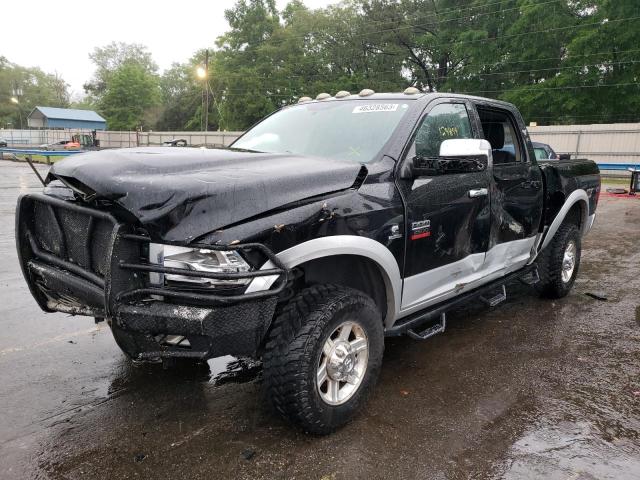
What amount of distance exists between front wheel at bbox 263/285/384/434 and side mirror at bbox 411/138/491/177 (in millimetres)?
941

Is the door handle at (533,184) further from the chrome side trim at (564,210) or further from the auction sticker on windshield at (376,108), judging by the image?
the auction sticker on windshield at (376,108)

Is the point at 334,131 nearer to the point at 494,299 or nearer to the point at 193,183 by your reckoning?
the point at 193,183

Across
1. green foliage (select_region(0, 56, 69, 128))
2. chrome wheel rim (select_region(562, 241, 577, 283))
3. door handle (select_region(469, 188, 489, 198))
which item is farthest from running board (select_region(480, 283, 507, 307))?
green foliage (select_region(0, 56, 69, 128))

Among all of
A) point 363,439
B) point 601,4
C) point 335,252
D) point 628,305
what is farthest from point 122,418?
point 601,4

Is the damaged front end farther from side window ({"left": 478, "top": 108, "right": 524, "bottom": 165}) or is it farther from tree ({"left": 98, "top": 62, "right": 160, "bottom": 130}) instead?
tree ({"left": 98, "top": 62, "right": 160, "bottom": 130})

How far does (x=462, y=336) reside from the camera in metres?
4.54

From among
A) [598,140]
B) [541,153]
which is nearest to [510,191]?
[541,153]

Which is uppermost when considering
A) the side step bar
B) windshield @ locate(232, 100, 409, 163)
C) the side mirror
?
windshield @ locate(232, 100, 409, 163)

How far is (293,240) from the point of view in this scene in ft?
8.54

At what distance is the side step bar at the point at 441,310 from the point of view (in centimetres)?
341

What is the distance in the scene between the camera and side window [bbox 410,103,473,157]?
138 inches

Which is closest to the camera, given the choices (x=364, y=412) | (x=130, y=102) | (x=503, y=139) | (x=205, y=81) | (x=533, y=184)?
(x=364, y=412)

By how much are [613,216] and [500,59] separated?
105ft

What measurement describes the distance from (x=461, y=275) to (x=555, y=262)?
6.41 ft
